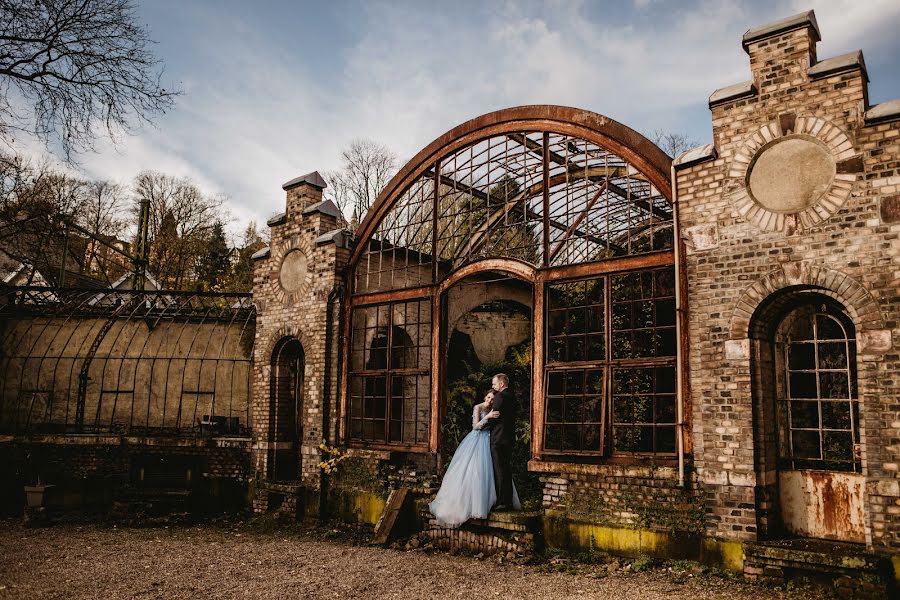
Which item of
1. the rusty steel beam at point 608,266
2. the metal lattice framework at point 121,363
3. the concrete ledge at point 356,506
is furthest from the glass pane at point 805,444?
the metal lattice framework at point 121,363

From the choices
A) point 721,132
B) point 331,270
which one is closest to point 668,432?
point 721,132

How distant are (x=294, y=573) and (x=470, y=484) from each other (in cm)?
259

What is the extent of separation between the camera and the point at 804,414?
745 centimetres

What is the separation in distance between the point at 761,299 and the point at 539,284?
2.98 m

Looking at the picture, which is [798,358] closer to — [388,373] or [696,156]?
[696,156]

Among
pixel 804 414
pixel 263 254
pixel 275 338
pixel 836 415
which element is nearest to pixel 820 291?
pixel 804 414

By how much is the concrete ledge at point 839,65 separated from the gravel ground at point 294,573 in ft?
18.2

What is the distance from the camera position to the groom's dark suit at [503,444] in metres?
9.09

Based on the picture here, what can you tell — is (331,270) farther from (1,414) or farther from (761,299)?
(1,414)

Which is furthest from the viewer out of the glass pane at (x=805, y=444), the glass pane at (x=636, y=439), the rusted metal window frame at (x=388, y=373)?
the glass pane at (x=636, y=439)

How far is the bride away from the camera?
29.2 feet

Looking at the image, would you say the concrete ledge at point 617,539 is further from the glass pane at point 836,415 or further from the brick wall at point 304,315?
the brick wall at point 304,315

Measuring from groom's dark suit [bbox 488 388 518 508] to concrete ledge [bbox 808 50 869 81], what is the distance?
5.57 m

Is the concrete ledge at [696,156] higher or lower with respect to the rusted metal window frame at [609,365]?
higher
